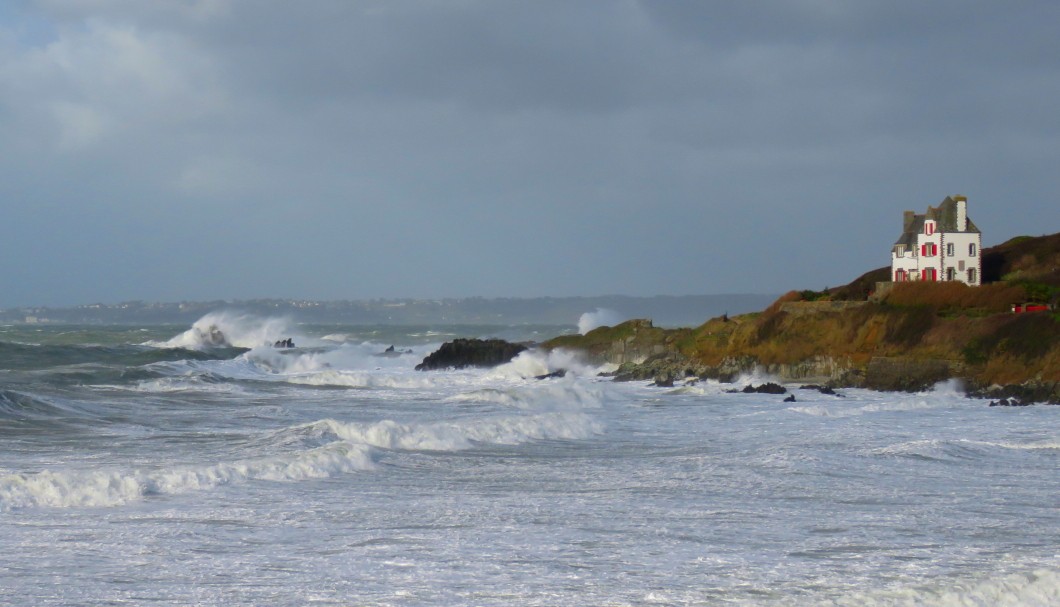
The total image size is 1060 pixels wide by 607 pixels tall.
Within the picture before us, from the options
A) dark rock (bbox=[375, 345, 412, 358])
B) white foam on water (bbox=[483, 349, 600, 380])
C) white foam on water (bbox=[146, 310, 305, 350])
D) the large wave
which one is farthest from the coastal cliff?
white foam on water (bbox=[146, 310, 305, 350])

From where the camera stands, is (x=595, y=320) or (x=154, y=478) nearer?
(x=154, y=478)

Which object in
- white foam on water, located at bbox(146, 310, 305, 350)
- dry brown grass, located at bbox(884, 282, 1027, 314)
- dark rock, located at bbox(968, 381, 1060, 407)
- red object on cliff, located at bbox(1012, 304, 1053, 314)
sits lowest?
dark rock, located at bbox(968, 381, 1060, 407)

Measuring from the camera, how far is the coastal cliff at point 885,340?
34656 millimetres

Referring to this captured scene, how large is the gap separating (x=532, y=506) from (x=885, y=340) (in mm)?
27629

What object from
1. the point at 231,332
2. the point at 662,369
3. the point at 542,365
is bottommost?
the point at 542,365

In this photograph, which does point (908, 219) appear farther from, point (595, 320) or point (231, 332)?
point (231, 332)

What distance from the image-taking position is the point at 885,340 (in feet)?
130

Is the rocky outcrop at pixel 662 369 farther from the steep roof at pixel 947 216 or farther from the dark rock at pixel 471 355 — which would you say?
the steep roof at pixel 947 216

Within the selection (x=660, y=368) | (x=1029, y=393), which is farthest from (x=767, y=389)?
(x=1029, y=393)

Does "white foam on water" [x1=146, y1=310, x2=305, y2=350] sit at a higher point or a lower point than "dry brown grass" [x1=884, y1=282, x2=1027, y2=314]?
lower

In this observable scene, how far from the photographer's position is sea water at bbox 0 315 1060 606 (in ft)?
35.3

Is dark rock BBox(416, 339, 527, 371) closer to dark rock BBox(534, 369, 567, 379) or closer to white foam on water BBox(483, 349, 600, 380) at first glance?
white foam on water BBox(483, 349, 600, 380)

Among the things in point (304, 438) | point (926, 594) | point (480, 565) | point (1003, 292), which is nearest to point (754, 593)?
point (926, 594)

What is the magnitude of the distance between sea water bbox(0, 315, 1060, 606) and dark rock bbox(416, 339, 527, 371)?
22204 millimetres
